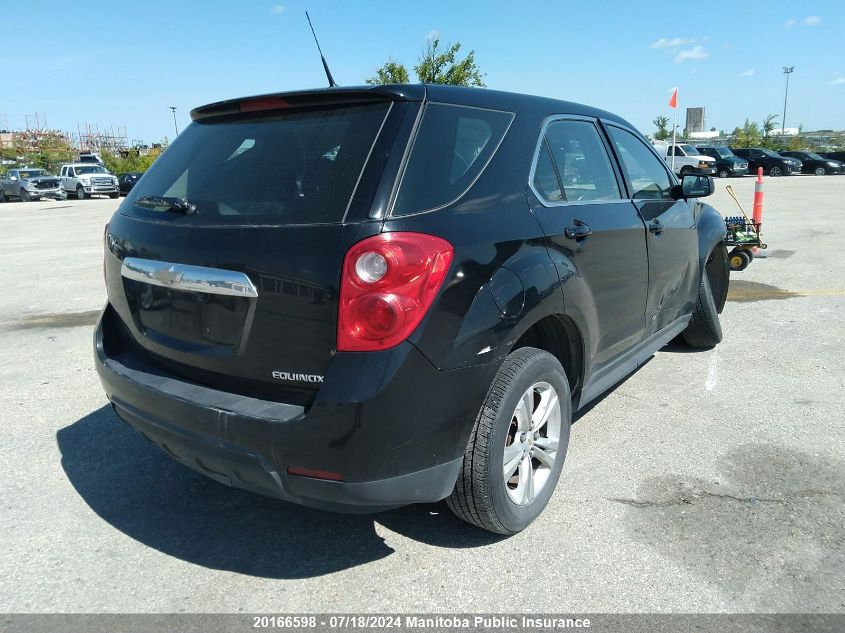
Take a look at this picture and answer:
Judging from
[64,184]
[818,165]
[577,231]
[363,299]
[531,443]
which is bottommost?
[531,443]

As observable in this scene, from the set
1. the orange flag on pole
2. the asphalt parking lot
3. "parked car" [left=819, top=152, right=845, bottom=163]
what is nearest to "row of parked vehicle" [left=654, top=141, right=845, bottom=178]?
"parked car" [left=819, top=152, right=845, bottom=163]

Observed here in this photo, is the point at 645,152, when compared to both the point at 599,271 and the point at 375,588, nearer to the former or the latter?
the point at 599,271

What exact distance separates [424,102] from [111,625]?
7.20ft

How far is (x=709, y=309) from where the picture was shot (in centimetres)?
507

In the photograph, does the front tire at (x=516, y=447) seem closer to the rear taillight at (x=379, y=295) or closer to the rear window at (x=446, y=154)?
the rear taillight at (x=379, y=295)

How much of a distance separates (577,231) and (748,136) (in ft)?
224

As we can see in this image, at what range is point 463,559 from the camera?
2727 mm

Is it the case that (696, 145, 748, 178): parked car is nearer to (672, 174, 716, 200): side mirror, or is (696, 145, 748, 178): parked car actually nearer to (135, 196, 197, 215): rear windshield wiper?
(672, 174, 716, 200): side mirror

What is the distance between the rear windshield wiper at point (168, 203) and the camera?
8.84 ft

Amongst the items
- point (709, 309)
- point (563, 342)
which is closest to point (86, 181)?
point (709, 309)

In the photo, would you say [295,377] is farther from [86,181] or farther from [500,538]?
[86,181]

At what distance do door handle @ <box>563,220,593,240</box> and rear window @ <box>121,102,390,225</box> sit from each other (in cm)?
99

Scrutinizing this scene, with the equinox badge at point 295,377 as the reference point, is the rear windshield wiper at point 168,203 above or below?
above

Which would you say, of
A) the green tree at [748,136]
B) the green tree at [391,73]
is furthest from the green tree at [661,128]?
the green tree at [391,73]
